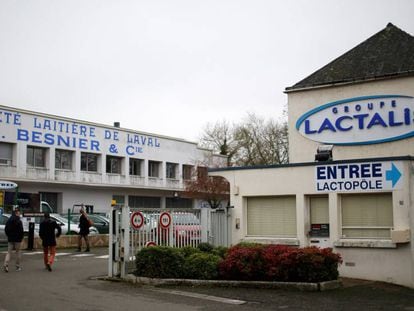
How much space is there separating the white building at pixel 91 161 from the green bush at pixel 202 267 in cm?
2714

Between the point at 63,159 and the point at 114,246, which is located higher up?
the point at 63,159

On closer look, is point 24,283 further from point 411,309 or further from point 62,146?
point 62,146

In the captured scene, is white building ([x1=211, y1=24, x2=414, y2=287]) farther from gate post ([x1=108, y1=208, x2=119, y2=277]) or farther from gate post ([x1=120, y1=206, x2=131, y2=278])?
gate post ([x1=108, y1=208, x2=119, y2=277])

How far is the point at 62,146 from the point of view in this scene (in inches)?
1852

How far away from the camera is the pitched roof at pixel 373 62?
20.3 metres

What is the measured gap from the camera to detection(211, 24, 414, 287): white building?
16.2 m

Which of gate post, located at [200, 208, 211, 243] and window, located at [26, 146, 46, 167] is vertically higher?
window, located at [26, 146, 46, 167]

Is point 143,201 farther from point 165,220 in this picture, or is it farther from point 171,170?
point 165,220

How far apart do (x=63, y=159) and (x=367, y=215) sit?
34520mm

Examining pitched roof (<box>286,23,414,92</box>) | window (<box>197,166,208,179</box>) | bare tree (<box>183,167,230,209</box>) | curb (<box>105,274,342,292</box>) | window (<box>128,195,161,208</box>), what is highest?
pitched roof (<box>286,23,414,92</box>)

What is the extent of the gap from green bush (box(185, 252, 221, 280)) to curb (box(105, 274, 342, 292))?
32 cm

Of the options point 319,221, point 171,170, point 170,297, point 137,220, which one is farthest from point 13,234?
point 171,170

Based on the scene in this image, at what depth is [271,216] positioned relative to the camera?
1845 centimetres

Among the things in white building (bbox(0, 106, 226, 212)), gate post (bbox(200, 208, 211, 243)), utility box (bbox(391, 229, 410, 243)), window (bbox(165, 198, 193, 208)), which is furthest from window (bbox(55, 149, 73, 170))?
utility box (bbox(391, 229, 410, 243))
